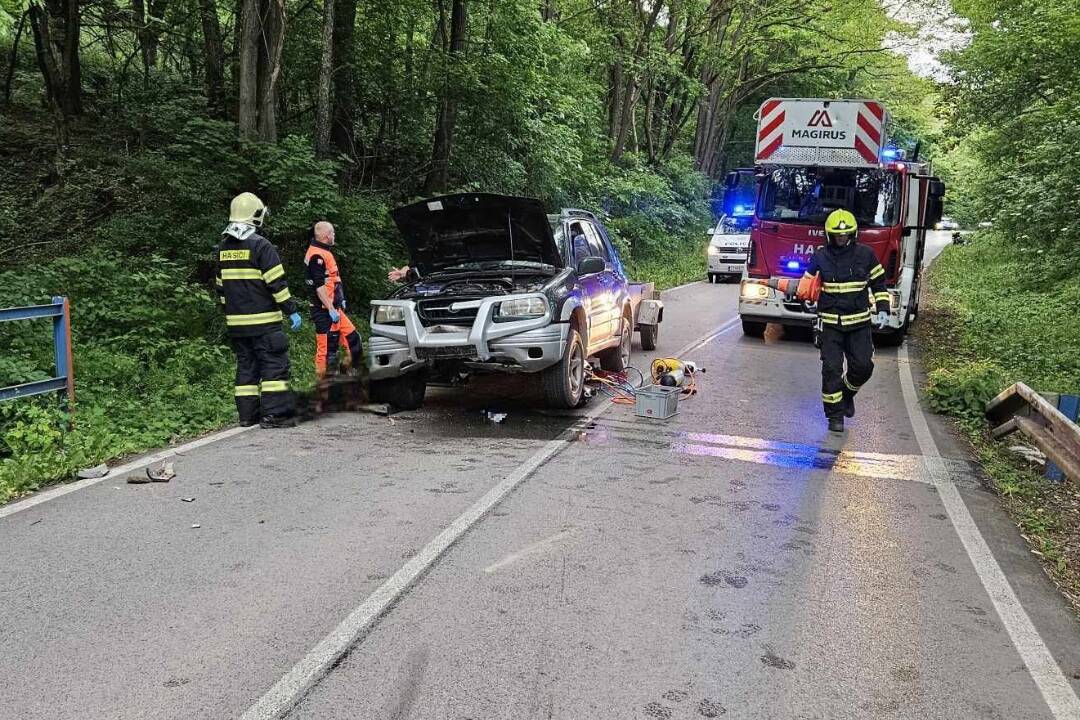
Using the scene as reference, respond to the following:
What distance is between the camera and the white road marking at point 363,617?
3.14 metres

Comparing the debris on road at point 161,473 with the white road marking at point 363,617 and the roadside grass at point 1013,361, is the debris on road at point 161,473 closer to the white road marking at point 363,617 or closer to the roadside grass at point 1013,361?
the white road marking at point 363,617

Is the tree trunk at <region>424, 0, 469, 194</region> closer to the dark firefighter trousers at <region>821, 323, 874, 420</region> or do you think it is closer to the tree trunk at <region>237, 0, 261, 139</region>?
the tree trunk at <region>237, 0, 261, 139</region>

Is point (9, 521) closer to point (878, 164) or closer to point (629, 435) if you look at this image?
point (629, 435)

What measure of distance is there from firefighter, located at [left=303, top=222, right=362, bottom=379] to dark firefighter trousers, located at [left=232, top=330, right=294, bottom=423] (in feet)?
4.54

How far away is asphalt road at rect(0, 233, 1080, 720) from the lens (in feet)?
10.7

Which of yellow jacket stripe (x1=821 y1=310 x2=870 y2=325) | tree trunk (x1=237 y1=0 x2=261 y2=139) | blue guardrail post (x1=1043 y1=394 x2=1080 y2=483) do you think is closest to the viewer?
blue guardrail post (x1=1043 y1=394 x2=1080 y2=483)

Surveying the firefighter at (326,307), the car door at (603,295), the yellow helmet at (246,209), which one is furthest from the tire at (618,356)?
the yellow helmet at (246,209)

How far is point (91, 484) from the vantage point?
225 inches

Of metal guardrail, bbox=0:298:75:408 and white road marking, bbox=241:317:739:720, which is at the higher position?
metal guardrail, bbox=0:298:75:408

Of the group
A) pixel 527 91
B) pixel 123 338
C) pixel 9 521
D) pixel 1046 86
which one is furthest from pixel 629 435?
pixel 1046 86

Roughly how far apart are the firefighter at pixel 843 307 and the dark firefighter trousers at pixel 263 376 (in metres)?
4.87

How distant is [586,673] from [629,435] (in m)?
4.09

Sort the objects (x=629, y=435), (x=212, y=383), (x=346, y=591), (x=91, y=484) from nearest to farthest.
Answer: (x=346, y=591) → (x=91, y=484) → (x=629, y=435) → (x=212, y=383)

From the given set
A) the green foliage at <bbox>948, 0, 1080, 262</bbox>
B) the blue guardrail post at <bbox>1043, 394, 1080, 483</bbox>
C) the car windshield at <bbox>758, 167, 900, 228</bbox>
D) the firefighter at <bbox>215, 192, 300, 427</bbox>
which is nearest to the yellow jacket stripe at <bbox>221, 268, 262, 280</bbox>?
the firefighter at <bbox>215, 192, 300, 427</bbox>
